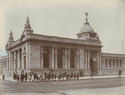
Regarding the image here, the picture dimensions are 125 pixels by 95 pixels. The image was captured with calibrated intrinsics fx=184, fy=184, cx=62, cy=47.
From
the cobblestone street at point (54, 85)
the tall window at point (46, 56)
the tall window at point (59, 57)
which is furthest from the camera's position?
the tall window at point (59, 57)

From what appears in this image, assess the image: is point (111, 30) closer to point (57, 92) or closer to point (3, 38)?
point (57, 92)

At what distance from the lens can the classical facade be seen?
2336 millimetres

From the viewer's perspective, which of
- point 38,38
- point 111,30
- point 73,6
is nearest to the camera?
point 38,38

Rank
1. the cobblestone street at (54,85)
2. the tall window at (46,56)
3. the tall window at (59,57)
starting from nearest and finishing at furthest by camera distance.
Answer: the cobblestone street at (54,85), the tall window at (46,56), the tall window at (59,57)

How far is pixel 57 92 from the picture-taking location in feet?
7.82

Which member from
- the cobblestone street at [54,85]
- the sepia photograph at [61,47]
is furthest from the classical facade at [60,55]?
the cobblestone street at [54,85]

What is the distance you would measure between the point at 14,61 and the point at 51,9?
2.76ft

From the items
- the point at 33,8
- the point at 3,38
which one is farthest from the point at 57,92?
the point at 33,8

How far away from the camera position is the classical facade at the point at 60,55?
234cm

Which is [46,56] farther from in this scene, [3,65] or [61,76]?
[3,65]

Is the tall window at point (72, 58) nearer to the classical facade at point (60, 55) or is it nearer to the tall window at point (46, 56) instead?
the classical facade at point (60, 55)

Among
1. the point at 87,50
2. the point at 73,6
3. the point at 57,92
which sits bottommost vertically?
the point at 57,92

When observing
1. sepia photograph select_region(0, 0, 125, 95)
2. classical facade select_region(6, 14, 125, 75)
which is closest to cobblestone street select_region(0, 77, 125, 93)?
sepia photograph select_region(0, 0, 125, 95)

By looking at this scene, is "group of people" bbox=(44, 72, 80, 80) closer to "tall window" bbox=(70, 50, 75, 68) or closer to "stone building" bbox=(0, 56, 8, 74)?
"tall window" bbox=(70, 50, 75, 68)
